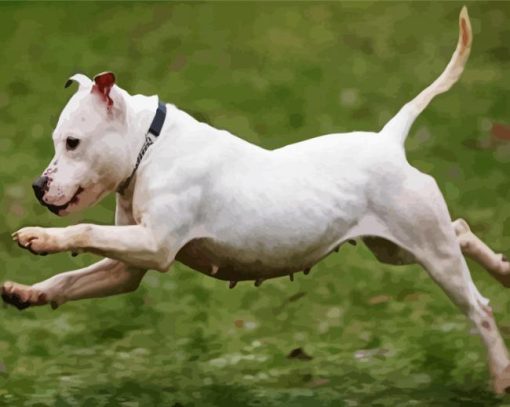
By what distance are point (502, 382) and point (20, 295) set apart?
2.11 m

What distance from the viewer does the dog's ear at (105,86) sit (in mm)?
6047

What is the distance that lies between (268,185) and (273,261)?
31cm

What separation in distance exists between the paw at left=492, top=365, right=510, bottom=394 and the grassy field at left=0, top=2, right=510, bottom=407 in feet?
0.26

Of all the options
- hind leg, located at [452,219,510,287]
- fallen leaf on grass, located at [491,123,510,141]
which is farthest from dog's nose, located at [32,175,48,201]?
fallen leaf on grass, located at [491,123,510,141]

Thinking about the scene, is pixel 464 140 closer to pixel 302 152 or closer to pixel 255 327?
pixel 255 327

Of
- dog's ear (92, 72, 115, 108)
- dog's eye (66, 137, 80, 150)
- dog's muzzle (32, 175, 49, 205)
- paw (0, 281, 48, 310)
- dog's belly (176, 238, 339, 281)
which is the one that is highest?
dog's ear (92, 72, 115, 108)

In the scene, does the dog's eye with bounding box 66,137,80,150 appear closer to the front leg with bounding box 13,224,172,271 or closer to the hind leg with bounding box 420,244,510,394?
the front leg with bounding box 13,224,172,271

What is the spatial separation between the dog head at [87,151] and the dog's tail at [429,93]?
1257 mm

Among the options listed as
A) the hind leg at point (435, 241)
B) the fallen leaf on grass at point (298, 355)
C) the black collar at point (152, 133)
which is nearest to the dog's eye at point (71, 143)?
the black collar at point (152, 133)

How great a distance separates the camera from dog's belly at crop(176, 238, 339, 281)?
6266mm

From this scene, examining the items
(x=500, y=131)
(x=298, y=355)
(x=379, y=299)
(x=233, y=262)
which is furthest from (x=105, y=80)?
(x=500, y=131)

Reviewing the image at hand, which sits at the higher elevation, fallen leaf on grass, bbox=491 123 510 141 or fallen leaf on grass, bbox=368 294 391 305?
fallen leaf on grass, bbox=491 123 510 141

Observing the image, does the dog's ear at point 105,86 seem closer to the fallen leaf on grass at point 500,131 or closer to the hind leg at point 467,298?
the hind leg at point 467,298

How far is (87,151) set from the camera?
6.06 m
